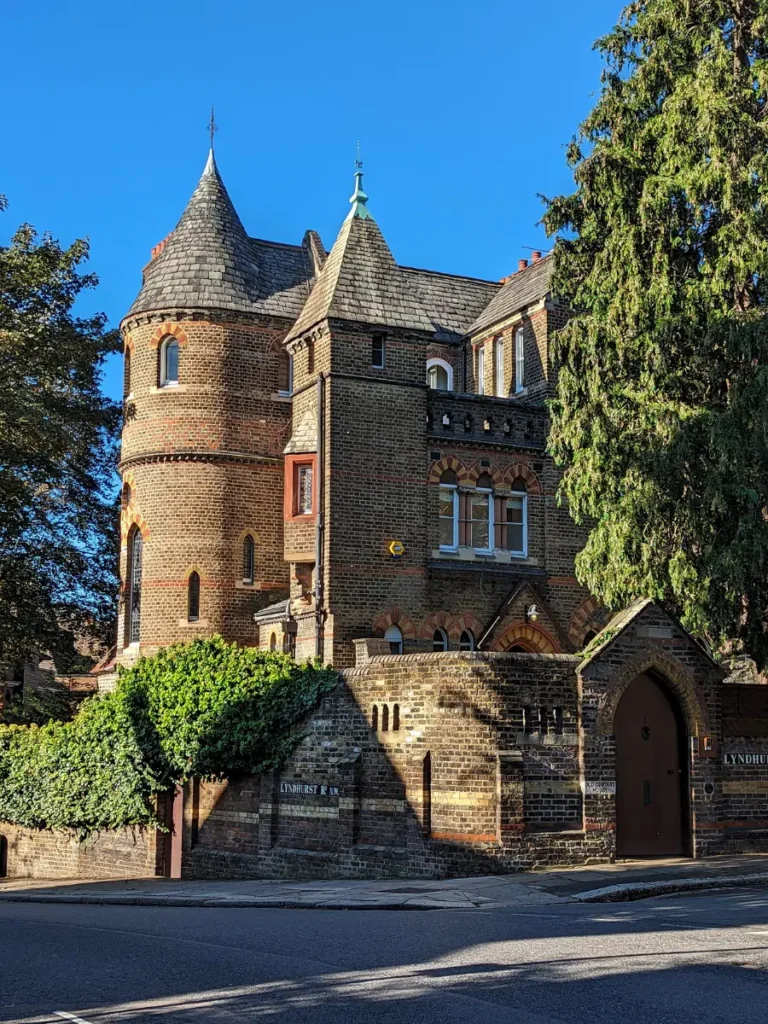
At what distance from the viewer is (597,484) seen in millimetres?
25406

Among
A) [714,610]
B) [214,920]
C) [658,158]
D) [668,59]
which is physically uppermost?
[668,59]

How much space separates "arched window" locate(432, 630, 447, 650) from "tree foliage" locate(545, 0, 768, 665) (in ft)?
19.2

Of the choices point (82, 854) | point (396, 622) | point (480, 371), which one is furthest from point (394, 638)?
point (480, 371)

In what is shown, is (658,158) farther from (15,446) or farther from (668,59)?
(15,446)

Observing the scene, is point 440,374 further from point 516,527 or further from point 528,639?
point 528,639

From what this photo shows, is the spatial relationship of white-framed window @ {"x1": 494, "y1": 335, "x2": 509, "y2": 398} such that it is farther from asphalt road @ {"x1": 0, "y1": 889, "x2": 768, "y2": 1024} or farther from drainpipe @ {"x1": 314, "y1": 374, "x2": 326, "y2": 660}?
asphalt road @ {"x1": 0, "y1": 889, "x2": 768, "y2": 1024}

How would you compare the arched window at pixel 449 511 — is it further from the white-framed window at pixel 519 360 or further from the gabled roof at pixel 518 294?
the gabled roof at pixel 518 294

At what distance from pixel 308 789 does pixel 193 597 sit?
430 inches

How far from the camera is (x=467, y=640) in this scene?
3134 centimetres

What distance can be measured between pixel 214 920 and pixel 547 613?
17.5 m

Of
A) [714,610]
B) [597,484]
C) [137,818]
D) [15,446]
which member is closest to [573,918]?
[714,610]

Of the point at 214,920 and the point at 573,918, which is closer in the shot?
the point at 573,918

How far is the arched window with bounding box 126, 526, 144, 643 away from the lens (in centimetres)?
3438

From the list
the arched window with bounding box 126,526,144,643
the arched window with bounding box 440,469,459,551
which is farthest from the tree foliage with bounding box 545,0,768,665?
the arched window with bounding box 126,526,144,643
